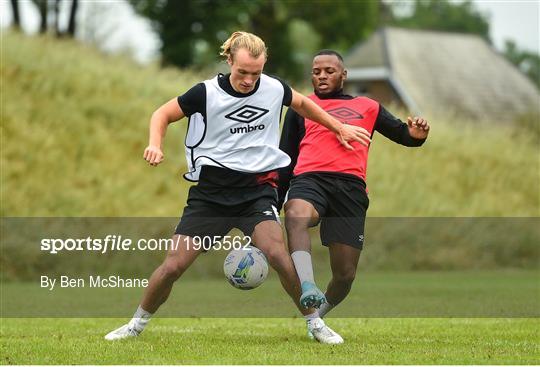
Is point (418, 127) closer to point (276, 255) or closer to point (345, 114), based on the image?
point (345, 114)

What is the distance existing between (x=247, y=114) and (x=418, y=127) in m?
1.63

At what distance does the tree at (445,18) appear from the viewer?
83.1 m

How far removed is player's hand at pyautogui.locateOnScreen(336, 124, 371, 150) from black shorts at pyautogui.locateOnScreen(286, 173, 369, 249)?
1.16 ft

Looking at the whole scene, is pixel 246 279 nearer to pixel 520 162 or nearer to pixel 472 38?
pixel 520 162

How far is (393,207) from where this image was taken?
23.1 metres

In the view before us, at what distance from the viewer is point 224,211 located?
8.12 m

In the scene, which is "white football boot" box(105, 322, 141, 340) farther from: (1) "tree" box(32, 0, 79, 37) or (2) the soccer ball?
(1) "tree" box(32, 0, 79, 37)

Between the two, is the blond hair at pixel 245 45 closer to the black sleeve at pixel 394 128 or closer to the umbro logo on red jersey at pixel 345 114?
the umbro logo on red jersey at pixel 345 114

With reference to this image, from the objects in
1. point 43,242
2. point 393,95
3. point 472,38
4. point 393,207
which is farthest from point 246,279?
point 472,38

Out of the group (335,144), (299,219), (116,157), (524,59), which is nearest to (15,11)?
(116,157)

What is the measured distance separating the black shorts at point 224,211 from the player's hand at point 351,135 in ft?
2.55

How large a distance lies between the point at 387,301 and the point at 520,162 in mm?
15089

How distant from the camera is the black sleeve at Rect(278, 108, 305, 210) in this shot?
907cm

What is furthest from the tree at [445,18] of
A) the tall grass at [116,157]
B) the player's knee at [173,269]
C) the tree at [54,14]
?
the player's knee at [173,269]
